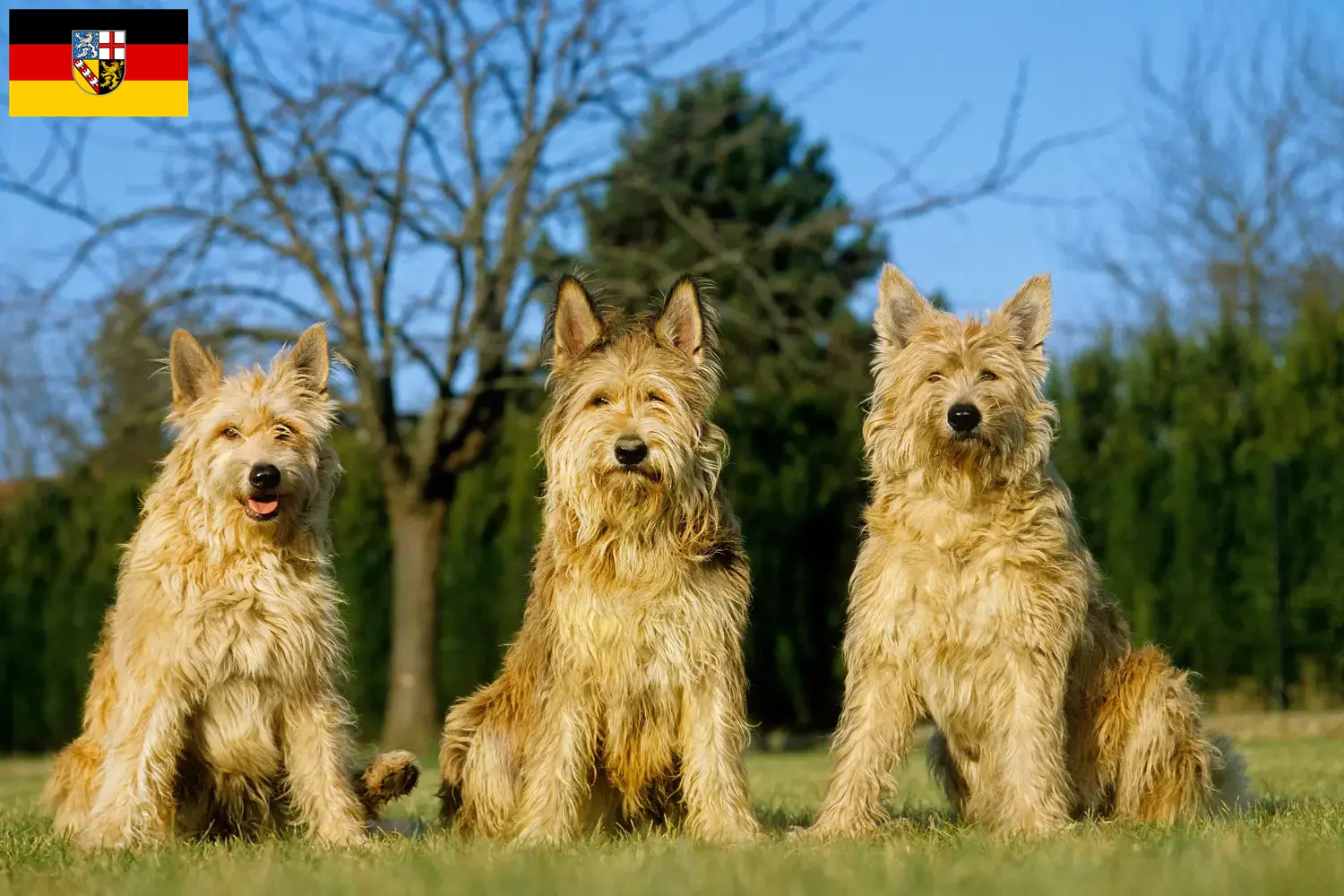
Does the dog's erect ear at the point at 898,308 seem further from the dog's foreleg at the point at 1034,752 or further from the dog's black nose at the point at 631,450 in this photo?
the dog's foreleg at the point at 1034,752

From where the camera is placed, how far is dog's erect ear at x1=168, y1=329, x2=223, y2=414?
225 inches

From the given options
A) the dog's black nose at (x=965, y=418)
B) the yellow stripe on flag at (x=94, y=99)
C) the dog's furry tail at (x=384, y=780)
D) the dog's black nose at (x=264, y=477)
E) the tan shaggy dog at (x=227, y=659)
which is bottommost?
the dog's furry tail at (x=384, y=780)

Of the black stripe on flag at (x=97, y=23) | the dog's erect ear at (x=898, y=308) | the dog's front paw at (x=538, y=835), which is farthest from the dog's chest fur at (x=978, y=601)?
the black stripe on flag at (x=97, y=23)

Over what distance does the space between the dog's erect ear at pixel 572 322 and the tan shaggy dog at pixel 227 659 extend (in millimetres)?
1078

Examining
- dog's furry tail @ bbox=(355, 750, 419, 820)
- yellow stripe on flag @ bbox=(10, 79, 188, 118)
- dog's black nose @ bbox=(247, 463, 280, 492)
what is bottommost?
dog's furry tail @ bbox=(355, 750, 419, 820)

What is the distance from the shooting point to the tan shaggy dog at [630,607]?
5.26 m

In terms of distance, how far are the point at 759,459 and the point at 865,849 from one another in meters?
9.89

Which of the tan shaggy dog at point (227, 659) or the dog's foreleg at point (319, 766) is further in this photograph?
the dog's foreleg at point (319, 766)

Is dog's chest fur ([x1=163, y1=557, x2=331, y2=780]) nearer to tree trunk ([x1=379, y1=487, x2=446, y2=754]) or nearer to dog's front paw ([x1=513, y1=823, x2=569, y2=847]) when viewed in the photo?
dog's front paw ([x1=513, y1=823, x2=569, y2=847])

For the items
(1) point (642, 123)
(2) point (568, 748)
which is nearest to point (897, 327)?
(2) point (568, 748)

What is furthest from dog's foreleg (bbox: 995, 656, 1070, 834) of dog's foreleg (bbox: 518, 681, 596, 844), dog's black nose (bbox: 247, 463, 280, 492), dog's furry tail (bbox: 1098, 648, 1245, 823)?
dog's black nose (bbox: 247, 463, 280, 492)

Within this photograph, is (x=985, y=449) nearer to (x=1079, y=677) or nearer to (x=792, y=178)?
(x=1079, y=677)

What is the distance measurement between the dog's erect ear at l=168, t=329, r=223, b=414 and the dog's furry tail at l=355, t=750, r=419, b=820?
171 centimetres

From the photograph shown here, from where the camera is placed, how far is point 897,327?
19.0 ft
